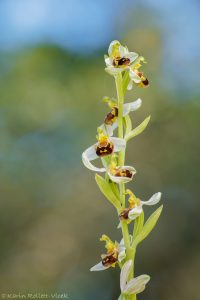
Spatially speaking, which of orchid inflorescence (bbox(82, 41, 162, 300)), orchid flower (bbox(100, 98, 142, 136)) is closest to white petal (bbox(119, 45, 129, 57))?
orchid inflorescence (bbox(82, 41, 162, 300))

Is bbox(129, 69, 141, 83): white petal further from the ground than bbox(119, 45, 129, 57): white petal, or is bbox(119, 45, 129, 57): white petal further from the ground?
bbox(119, 45, 129, 57): white petal

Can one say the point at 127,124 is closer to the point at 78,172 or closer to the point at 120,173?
the point at 120,173

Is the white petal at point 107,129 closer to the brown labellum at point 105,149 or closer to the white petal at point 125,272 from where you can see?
the brown labellum at point 105,149

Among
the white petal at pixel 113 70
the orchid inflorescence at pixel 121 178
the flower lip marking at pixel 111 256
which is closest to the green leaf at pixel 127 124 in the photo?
the orchid inflorescence at pixel 121 178

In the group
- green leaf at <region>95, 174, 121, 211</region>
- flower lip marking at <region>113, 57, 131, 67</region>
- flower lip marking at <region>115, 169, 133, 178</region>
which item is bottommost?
green leaf at <region>95, 174, 121, 211</region>

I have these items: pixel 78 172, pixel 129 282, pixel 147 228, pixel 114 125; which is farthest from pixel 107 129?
pixel 78 172

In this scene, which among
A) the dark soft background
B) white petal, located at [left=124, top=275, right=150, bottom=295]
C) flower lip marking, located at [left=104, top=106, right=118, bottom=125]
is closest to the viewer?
white petal, located at [left=124, top=275, right=150, bottom=295]

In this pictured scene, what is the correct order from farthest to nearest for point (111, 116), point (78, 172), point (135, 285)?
point (78, 172) → point (111, 116) → point (135, 285)

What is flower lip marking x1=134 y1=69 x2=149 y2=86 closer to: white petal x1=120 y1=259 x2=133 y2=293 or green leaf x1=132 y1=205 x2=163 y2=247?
green leaf x1=132 y1=205 x2=163 y2=247

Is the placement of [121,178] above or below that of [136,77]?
below
